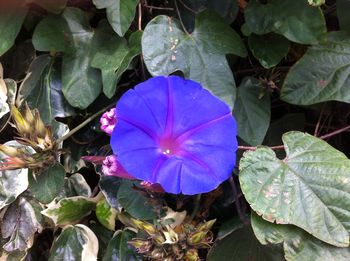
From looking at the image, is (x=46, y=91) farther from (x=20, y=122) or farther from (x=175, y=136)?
(x=175, y=136)

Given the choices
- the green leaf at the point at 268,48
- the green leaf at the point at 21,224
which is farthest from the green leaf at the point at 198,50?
the green leaf at the point at 21,224

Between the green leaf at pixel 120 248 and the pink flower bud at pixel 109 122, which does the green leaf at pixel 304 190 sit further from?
the green leaf at pixel 120 248

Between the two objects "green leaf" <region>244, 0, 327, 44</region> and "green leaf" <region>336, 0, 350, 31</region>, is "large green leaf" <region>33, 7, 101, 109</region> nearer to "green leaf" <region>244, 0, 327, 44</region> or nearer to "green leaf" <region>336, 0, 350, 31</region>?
"green leaf" <region>244, 0, 327, 44</region>

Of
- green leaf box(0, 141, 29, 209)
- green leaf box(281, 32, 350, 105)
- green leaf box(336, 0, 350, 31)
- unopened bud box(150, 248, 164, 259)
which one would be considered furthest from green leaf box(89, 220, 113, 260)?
green leaf box(336, 0, 350, 31)

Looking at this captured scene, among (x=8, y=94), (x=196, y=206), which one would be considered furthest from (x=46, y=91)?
(x=196, y=206)

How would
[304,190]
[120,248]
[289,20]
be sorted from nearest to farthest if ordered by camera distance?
[304,190] → [289,20] → [120,248]
